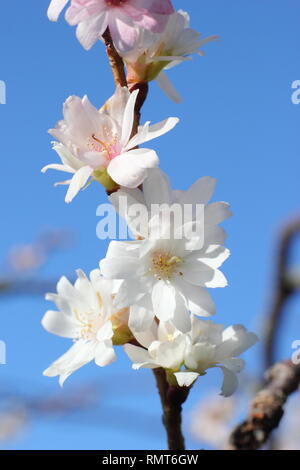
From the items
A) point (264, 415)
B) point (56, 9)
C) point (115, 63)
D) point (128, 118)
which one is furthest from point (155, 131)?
point (264, 415)

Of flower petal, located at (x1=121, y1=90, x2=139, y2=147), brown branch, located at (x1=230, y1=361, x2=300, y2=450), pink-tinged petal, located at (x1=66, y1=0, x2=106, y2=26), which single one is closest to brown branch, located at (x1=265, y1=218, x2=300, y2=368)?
brown branch, located at (x1=230, y1=361, x2=300, y2=450)

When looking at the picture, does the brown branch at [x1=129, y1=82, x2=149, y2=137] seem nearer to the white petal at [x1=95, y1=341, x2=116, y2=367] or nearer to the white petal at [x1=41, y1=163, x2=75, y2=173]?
the white petal at [x1=41, y1=163, x2=75, y2=173]

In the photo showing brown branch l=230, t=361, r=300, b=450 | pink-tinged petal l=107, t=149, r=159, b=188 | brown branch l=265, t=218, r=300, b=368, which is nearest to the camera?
pink-tinged petal l=107, t=149, r=159, b=188

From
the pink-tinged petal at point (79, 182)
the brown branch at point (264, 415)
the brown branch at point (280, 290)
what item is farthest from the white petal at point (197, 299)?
the brown branch at point (280, 290)

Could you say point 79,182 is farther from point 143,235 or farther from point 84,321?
point 84,321

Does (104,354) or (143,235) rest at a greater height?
(143,235)
